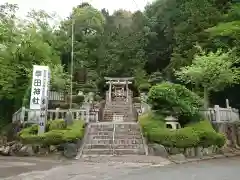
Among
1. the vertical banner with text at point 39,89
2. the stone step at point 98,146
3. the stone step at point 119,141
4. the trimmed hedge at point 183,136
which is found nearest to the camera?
the trimmed hedge at point 183,136

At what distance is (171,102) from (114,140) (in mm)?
3123

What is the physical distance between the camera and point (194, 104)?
547 inches

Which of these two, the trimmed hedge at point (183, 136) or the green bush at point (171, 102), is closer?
the trimmed hedge at point (183, 136)

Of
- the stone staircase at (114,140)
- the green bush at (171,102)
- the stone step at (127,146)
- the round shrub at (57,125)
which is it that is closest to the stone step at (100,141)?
the stone staircase at (114,140)

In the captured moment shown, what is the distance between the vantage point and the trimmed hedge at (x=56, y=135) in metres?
12.1

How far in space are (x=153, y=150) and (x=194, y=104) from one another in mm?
3515

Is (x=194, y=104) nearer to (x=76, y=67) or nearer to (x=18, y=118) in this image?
(x=18, y=118)

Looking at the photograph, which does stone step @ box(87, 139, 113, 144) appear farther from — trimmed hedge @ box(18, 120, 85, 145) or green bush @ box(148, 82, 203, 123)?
green bush @ box(148, 82, 203, 123)

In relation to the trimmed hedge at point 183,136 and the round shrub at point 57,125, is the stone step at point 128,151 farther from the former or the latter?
→ the round shrub at point 57,125

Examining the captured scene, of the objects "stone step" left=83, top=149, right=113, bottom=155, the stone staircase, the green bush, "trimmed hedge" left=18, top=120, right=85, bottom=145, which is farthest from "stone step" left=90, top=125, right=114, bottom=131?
the green bush

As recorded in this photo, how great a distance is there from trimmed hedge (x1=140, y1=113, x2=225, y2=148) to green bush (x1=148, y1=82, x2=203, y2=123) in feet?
2.67

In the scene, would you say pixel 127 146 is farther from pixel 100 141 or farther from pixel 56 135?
pixel 56 135

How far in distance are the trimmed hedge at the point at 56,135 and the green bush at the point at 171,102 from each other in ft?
12.1

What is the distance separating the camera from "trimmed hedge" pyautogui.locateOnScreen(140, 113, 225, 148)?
11.8 metres
